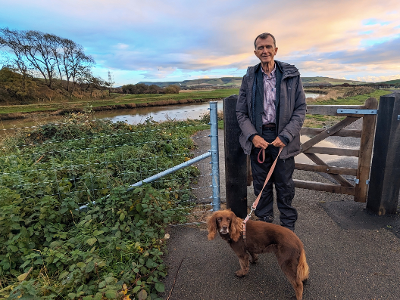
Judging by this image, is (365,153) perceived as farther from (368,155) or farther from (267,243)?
(267,243)

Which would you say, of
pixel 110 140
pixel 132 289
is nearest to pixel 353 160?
pixel 132 289

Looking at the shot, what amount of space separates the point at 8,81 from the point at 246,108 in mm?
26726

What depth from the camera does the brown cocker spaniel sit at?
2.04 meters

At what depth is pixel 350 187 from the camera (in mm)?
3934

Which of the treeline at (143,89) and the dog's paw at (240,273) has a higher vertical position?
the treeline at (143,89)

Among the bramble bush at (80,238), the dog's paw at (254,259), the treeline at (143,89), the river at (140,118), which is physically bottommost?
the dog's paw at (254,259)

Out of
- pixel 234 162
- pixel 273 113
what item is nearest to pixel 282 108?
pixel 273 113

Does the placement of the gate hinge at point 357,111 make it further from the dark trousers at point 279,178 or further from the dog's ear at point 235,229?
the dog's ear at point 235,229

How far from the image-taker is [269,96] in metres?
2.71

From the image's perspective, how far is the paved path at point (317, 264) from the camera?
7.31 feet

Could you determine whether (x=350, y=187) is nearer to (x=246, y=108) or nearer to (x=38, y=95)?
(x=246, y=108)

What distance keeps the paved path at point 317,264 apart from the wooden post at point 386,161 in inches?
9.7

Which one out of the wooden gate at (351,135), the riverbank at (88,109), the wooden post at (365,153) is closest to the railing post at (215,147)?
the wooden gate at (351,135)

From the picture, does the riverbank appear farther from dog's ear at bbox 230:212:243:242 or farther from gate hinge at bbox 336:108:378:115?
→ gate hinge at bbox 336:108:378:115
